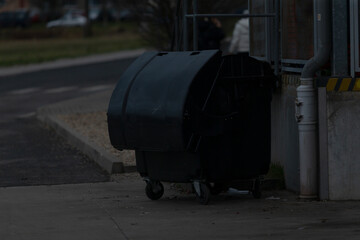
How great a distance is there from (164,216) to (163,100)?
103cm

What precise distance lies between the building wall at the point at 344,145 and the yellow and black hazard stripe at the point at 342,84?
0.13 ft

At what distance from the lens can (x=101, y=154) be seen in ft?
40.8

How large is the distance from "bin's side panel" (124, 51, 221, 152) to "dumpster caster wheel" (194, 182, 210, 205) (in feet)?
1.57

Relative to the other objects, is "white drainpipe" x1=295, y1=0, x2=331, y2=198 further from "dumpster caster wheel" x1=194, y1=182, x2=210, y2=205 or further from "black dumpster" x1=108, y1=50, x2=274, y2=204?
"dumpster caster wheel" x1=194, y1=182, x2=210, y2=205

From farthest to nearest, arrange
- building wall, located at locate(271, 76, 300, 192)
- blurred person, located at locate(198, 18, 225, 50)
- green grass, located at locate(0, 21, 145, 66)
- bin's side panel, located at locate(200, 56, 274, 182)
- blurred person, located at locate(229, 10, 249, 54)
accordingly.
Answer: green grass, located at locate(0, 21, 145, 66)
blurred person, located at locate(229, 10, 249, 54)
blurred person, located at locate(198, 18, 225, 50)
building wall, located at locate(271, 76, 300, 192)
bin's side panel, located at locate(200, 56, 274, 182)

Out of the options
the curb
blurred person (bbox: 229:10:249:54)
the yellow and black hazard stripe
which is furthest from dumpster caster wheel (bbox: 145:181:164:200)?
blurred person (bbox: 229:10:249:54)

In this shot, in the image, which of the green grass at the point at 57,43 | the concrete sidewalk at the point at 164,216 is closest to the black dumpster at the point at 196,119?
the concrete sidewalk at the point at 164,216

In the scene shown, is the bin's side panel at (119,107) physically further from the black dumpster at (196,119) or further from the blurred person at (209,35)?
the blurred person at (209,35)

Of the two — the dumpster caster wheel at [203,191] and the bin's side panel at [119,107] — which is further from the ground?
the bin's side panel at [119,107]

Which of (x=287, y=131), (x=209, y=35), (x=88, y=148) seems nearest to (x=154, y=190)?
(x=287, y=131)

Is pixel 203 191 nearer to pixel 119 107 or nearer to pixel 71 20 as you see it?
pixel 119 107

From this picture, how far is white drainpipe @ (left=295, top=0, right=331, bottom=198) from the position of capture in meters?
9.24

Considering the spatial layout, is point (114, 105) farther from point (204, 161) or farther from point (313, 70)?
point (313, 70)

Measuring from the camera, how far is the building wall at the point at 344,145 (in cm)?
917
